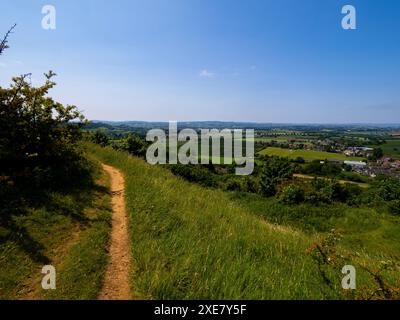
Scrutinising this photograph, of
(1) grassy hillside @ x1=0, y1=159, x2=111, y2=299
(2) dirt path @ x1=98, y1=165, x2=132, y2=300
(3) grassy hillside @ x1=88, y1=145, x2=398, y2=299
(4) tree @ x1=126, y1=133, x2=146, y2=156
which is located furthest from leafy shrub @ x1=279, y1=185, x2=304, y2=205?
(1) grassy hillside @ x1=0, y1=159, x2=111, y2=299

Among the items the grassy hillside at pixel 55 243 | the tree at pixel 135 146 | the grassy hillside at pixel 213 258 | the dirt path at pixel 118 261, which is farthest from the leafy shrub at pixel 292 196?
the grassy hillside at pixel 55 243

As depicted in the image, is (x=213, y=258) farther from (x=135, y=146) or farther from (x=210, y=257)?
(x=135, y=146)

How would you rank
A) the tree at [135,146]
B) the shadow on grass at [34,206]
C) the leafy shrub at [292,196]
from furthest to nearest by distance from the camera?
the leafy shrub at [292,196] → the tree at [135,146] → the shadow on grass at [34,206]

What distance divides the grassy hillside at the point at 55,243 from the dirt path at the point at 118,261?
15cm

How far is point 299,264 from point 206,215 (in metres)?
3.23

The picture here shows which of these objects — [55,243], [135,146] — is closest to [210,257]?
[55,243]

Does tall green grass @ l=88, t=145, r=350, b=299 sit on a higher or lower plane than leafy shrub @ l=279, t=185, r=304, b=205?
higher

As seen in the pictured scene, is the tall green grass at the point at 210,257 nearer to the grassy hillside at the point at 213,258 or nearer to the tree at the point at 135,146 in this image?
the grassy hillside at the point at 213,258

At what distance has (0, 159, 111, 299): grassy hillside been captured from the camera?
459 centimetres

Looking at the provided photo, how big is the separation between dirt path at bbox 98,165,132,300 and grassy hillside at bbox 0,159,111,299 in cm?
15

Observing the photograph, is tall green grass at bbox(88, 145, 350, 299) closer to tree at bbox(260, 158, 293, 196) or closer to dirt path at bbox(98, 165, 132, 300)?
dirt path at bbox(98, 165, 132, 300)

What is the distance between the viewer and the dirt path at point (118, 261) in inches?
180

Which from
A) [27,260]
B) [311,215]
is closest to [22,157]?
[27,260]

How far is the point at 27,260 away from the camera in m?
5.21
